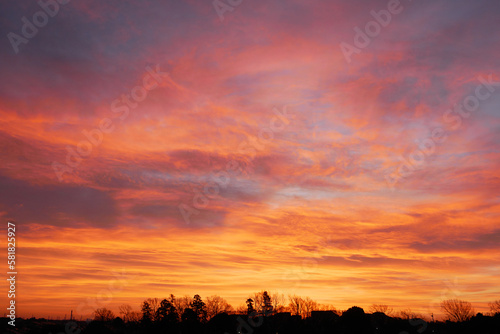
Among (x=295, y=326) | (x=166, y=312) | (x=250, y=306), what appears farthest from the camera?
(x=250, y=306)

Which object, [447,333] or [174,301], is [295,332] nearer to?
[447,333]

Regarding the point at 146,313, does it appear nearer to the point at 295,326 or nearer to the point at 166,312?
the point at 166,312

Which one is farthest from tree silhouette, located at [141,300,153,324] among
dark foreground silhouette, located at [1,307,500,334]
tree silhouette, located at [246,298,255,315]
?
tree silhouette, located at [246,298,255,315]

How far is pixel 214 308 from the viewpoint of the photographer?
575 ft

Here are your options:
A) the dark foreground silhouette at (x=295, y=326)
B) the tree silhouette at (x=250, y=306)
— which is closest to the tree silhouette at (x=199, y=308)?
the dark foreground silhouette at (x=295, y=326)

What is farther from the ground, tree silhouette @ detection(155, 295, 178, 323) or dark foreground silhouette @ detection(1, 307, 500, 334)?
tree silhouette @ detection(155, 295, 178, 323)

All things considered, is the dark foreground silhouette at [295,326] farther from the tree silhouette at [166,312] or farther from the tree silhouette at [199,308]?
the tree silhouette at [199,308]

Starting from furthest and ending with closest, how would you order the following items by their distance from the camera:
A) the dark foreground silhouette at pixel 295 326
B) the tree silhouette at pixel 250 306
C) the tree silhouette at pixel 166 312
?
the tree silhouette at pixel 250 306 < the tree silhouette at pixel 166 312 < the dark foreground silhouette at pixel 295 326

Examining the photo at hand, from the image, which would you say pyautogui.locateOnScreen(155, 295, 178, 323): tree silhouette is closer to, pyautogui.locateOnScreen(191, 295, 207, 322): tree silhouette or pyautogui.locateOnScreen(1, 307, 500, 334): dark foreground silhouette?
pyautogui.locateOnScreen(1, 307, 500, 334): dark foreground silhouette

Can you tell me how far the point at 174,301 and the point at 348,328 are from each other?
8786 cm

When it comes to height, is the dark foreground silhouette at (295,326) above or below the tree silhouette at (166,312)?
below

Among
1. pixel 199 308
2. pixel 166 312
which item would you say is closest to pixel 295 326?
pixel 199 308

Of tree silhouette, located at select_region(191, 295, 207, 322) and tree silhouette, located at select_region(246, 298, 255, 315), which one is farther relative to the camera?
tree silhouette, located at select_region(246, 298, 255, 315)

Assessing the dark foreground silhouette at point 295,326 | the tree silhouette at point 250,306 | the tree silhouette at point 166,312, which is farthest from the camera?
the tree silhouette at point 250,306
